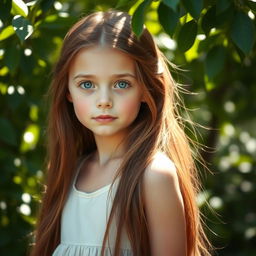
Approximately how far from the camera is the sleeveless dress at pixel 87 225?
2.21 metres

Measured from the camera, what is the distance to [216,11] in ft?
7.09

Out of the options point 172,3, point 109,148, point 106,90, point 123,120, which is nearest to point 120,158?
point 109,148

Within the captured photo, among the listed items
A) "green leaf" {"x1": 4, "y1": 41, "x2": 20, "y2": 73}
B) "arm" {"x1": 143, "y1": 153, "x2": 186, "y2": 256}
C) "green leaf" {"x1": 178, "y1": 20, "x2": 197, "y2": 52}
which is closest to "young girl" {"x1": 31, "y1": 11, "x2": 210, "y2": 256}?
"arm" {"x1": 143, "y1": 153, "x2": 186, "y2": 256}

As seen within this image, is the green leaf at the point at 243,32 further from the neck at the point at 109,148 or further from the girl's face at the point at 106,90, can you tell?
the neck at the point at 109,148

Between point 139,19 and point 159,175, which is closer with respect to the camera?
point 139,19

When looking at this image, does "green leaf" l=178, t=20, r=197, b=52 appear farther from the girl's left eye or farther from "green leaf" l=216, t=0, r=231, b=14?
the girl's left eye

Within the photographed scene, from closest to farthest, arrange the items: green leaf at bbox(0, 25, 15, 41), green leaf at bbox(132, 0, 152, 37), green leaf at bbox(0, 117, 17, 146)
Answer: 1. green leaf at bbox(132, 0, 152, 37)
2. green leaf at bbox(0, 25, 15, 41)
3. green leaf at bbox(0, 117, 17, 146)

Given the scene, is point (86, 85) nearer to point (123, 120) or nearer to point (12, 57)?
point (123, 120)

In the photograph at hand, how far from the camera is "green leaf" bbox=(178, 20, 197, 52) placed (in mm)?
2229

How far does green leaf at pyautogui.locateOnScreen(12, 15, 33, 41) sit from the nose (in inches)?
12.0

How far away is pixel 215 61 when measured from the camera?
8.48 feet

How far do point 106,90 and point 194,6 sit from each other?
0.42 meters

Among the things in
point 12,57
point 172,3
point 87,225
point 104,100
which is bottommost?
point 87,225

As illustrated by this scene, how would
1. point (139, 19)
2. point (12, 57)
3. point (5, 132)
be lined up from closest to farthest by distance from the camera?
point (139, 19), point (12, 57), point (5, 132)
